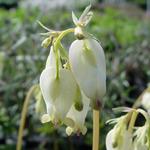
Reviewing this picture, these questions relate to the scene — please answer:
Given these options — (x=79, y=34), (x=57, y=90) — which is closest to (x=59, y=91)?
(x=57, y=90)

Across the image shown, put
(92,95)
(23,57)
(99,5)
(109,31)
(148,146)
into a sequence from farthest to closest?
(99,5)
(109,31)
(23,57)
(148,146)
(92,95)

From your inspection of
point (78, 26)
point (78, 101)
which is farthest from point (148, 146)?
point (78, 26)

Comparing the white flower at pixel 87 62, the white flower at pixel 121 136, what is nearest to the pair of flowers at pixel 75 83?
the white flower at pixel 87 62

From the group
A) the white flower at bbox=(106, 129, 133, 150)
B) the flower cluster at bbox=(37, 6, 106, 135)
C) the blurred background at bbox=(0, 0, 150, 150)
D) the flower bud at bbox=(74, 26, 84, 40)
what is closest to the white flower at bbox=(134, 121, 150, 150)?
the white flower at bbox=(106, 129, 133, 150)

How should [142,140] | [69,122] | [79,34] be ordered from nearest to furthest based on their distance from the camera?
[79,34], [69,122], [142,140]

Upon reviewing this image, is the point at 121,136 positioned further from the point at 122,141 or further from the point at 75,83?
the point at 75,83

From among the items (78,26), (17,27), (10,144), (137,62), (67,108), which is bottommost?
(10,144)

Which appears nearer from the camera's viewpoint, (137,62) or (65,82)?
(65,82)

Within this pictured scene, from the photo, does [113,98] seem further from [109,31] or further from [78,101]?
[78,101]
